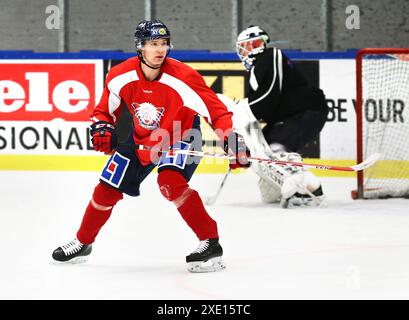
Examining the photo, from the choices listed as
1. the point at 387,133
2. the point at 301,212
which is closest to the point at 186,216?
the point at 301,212

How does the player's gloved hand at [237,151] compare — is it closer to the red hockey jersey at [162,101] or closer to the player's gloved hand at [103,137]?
the red hockey jersey at [162,101]

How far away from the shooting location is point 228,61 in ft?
29.2

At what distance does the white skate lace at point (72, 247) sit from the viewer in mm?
4820

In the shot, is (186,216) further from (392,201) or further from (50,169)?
(50,169)

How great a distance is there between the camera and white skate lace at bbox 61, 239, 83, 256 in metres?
4.82

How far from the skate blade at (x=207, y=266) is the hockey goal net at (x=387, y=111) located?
A: 11.2 ft

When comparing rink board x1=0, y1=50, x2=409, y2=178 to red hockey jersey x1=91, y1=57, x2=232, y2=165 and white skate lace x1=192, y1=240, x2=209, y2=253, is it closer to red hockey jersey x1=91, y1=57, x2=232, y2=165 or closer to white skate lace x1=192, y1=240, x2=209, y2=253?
red hockey jersey x1=91, y1=57, x2=232, y2=165

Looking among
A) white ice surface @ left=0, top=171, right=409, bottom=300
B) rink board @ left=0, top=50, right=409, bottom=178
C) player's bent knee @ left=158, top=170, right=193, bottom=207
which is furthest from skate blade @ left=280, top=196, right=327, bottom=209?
player's bent knee @ left=158, top=170, right=193, bottom=207

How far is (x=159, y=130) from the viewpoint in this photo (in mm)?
4723

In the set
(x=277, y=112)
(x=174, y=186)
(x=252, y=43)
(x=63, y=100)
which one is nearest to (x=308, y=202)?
(x=277, y=112)

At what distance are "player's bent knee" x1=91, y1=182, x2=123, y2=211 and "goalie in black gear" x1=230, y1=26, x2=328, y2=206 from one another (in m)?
2.42

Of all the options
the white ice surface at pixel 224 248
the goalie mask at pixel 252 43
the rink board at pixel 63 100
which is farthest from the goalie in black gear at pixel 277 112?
the rink board at pixel 63 100

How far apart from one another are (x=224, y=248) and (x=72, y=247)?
0.82 m

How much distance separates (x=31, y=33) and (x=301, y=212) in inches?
201
